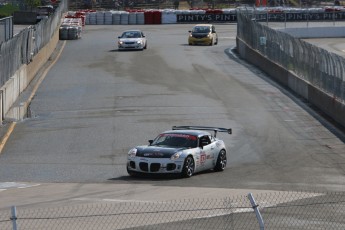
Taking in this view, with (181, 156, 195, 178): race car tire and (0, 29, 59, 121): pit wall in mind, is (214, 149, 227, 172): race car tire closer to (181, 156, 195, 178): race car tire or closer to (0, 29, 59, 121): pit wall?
(181, 156, 195, 178): race car tire

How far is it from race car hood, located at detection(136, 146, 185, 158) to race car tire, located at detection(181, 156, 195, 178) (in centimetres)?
38

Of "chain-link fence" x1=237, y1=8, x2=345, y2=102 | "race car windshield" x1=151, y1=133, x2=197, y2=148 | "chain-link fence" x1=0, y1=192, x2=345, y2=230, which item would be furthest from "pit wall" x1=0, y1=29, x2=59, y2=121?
"chain-link fence" x1=0, y1=192, x2=345, y2=230

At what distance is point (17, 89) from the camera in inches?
1556

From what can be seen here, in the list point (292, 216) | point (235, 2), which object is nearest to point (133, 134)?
point (292, 216)

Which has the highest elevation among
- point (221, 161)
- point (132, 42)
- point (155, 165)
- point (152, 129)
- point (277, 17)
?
point (277, 17)

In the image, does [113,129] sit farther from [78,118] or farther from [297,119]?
[297,119]

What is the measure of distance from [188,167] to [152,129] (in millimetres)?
8483

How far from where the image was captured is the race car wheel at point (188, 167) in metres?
23.4

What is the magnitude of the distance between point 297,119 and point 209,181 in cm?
1309

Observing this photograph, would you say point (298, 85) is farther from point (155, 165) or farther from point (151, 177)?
point (155, 165)

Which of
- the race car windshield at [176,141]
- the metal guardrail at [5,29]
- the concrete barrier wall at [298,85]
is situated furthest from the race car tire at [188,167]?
the metal guardrail at [5,29]

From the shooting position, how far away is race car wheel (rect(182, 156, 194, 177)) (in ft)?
76.6

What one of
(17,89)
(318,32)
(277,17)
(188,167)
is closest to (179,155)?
(188,167)

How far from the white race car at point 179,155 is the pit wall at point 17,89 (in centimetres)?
1059
